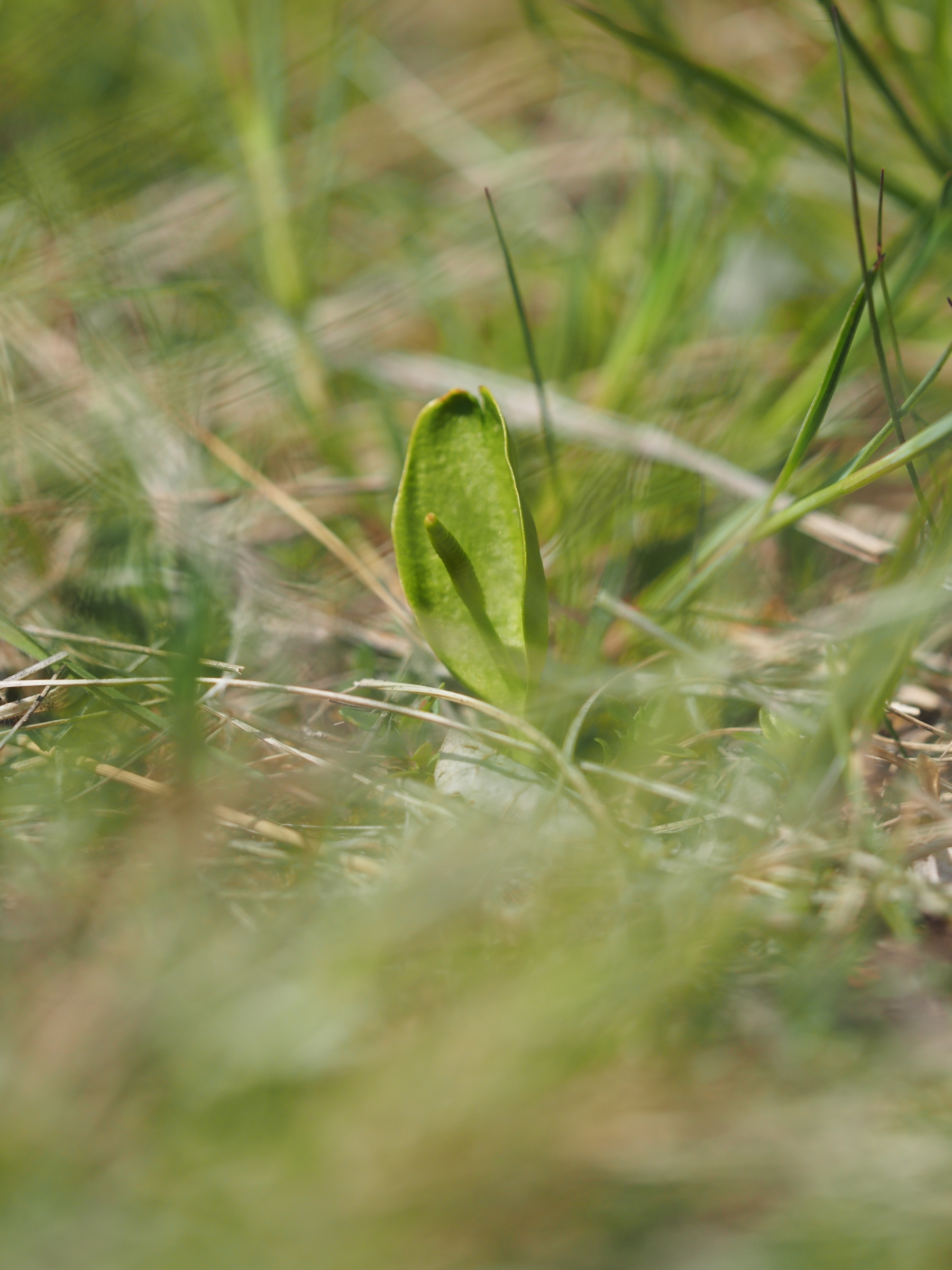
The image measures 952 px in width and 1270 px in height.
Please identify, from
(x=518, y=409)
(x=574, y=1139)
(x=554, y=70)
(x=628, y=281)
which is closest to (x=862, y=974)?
(x=574, y=1139)

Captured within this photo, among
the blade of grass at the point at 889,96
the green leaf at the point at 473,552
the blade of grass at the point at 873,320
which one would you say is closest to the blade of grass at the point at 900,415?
the blade of grass at the point at 873,320

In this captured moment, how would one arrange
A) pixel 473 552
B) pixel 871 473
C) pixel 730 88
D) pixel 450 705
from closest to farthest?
pixel 871 473
pixel 473 552
pixel 450 705
pixel 730 88

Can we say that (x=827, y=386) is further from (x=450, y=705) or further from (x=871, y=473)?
(x=450, y=705)

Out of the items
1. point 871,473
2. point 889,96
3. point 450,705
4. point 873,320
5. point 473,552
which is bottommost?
point 450,705

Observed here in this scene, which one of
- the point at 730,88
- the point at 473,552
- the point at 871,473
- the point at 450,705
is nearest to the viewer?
the point at 871,473

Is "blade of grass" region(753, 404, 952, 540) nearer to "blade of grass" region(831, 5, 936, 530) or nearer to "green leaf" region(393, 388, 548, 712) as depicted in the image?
"blade of grass" region(831, 5, 936, 530)

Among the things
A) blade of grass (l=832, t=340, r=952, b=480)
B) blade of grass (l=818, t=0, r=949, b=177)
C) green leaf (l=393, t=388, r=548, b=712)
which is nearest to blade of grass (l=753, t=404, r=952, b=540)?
blade of grass (l=832, t=340, r=952, b=480)

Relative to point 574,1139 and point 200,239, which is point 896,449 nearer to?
point 574,1139

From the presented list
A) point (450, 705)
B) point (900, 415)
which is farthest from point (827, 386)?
point (450, 705)
